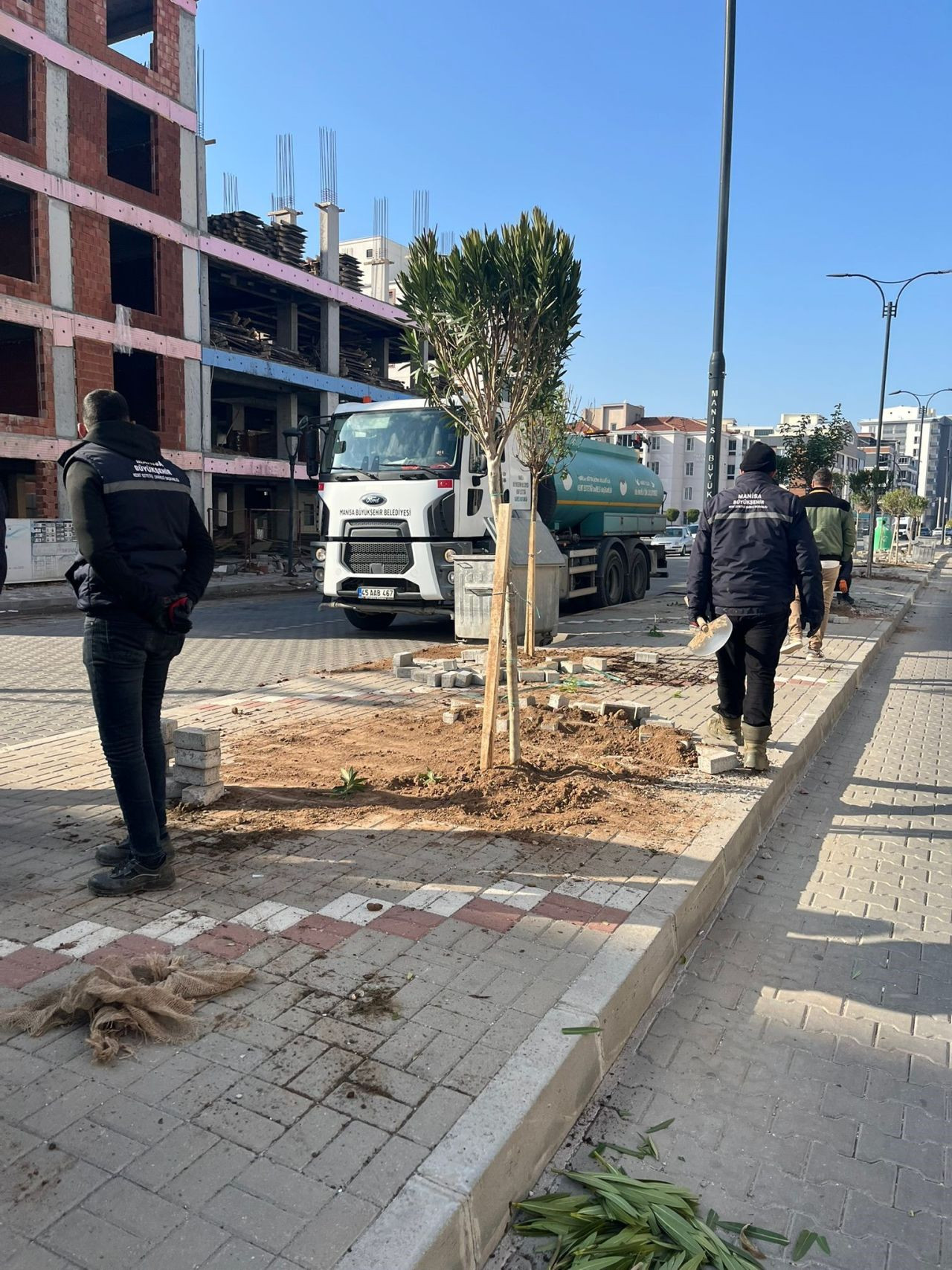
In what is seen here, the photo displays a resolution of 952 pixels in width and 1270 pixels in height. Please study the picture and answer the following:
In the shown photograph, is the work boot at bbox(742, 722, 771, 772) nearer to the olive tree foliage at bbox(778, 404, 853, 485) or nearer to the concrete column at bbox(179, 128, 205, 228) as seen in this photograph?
the olive tree foliage at bbox(778, 404, 853, 485)

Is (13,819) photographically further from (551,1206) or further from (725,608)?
(725,608)

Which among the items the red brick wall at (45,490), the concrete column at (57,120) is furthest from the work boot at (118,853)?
the concrete column at (57,120)

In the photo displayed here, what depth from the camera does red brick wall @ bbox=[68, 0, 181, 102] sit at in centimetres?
2309

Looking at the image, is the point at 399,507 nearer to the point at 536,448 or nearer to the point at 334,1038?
the point at 536,448

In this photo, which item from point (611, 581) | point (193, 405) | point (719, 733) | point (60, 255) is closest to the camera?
point (719, 733)

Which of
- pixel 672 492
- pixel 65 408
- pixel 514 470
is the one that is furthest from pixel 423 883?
pixel 672 492

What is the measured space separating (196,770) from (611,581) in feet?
45.3

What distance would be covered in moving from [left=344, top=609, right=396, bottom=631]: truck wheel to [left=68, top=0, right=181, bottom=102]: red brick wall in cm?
1815

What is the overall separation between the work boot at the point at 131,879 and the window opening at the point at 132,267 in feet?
82.8

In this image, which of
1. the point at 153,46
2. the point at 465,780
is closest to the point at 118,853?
the point at 465,780

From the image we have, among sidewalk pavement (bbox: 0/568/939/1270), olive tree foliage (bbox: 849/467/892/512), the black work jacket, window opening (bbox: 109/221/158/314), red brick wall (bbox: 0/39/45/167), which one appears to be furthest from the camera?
olive tree foliage (bbox: 849/467/892/512)

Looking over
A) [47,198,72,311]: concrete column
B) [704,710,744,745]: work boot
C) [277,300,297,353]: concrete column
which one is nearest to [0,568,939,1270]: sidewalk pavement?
[704,710,744,745]: work boot

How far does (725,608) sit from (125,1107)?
447cm

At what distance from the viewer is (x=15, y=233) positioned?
24.6m
